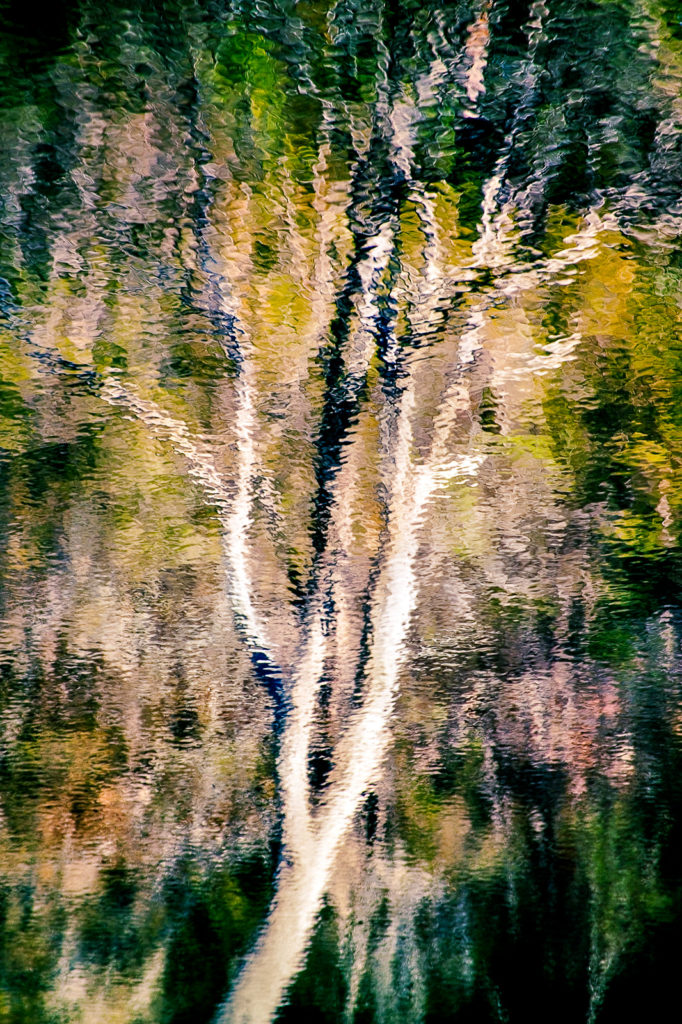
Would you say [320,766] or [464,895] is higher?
[320,766]

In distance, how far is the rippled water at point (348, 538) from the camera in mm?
942

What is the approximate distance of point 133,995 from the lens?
101cm

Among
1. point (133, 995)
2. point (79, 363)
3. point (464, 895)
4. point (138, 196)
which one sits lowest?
point (133, 995)

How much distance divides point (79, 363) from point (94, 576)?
12.3 inches

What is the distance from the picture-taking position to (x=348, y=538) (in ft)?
3.37

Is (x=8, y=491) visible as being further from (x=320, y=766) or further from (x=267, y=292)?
(x=320, y=766)

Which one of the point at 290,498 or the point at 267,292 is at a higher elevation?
the point at 267,292

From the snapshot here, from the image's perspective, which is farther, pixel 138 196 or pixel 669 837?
pixel 669 837

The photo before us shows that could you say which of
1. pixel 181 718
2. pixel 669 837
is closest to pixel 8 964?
pixel 181 718

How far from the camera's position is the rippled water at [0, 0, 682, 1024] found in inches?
37.1

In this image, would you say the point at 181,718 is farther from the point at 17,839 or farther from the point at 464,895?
the point at 464,895

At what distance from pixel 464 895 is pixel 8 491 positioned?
92 cm

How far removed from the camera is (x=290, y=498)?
40.2 inches

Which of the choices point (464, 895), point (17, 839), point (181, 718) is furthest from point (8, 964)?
point (464, 895)
